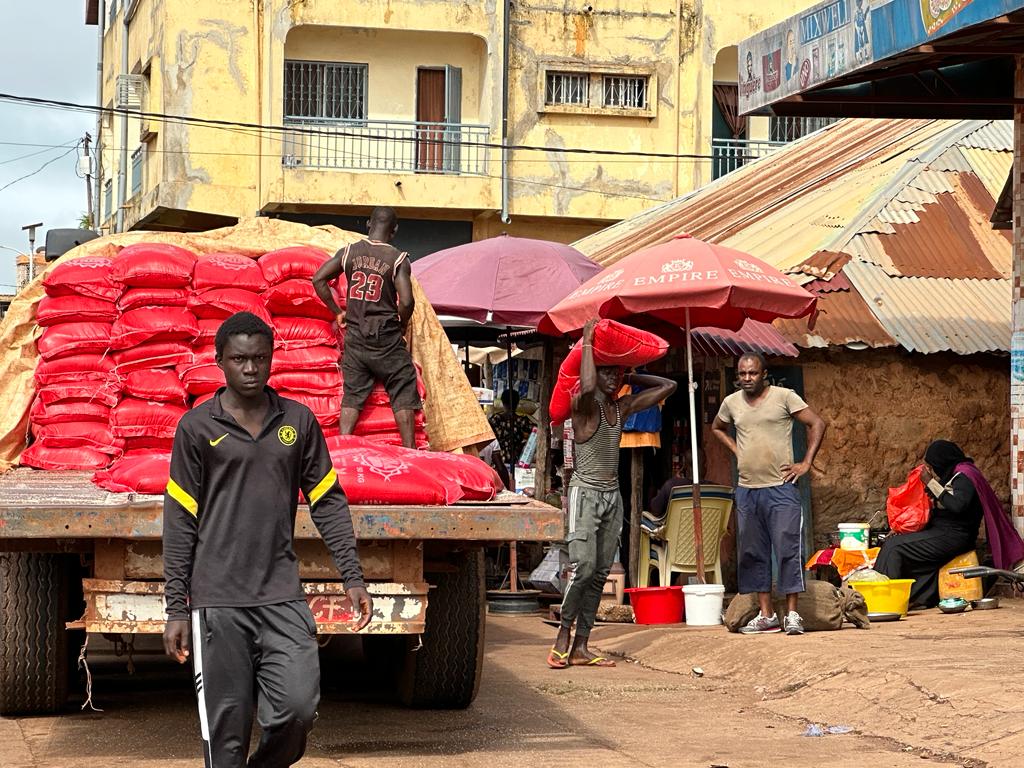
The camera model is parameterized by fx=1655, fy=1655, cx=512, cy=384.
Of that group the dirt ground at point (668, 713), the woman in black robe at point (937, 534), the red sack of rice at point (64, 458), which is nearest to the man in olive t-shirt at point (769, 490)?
the dirt ground at point (668, 713)

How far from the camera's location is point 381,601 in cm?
663

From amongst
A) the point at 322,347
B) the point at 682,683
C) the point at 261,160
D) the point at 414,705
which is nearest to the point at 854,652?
the point at 682,683

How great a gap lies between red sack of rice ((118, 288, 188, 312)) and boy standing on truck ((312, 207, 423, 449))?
2.40 ft

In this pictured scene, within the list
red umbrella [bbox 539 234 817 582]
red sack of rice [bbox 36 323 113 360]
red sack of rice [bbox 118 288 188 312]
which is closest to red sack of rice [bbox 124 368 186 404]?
red sack of rice [bbox 36 323 113 360]

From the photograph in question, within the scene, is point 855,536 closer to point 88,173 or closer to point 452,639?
point 452,639

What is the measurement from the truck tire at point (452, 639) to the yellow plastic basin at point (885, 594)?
4.47m

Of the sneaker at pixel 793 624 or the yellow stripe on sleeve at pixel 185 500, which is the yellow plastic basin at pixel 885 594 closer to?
the sneaker at pixel 793 624

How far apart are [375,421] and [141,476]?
2320 mm

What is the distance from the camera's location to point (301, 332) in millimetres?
9195

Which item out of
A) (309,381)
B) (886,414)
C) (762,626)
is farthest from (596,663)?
(886,414)

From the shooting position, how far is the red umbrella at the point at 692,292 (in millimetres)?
11117

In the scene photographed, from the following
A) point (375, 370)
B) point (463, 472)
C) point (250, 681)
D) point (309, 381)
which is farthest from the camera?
point (309, 381)

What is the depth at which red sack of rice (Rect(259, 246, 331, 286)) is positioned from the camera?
9180 mm

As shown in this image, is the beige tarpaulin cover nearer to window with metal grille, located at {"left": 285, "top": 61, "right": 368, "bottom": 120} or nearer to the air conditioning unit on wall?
window with metal grille, located at {"left": 285, "top": 61, "right": 368, "bottom": 120}
